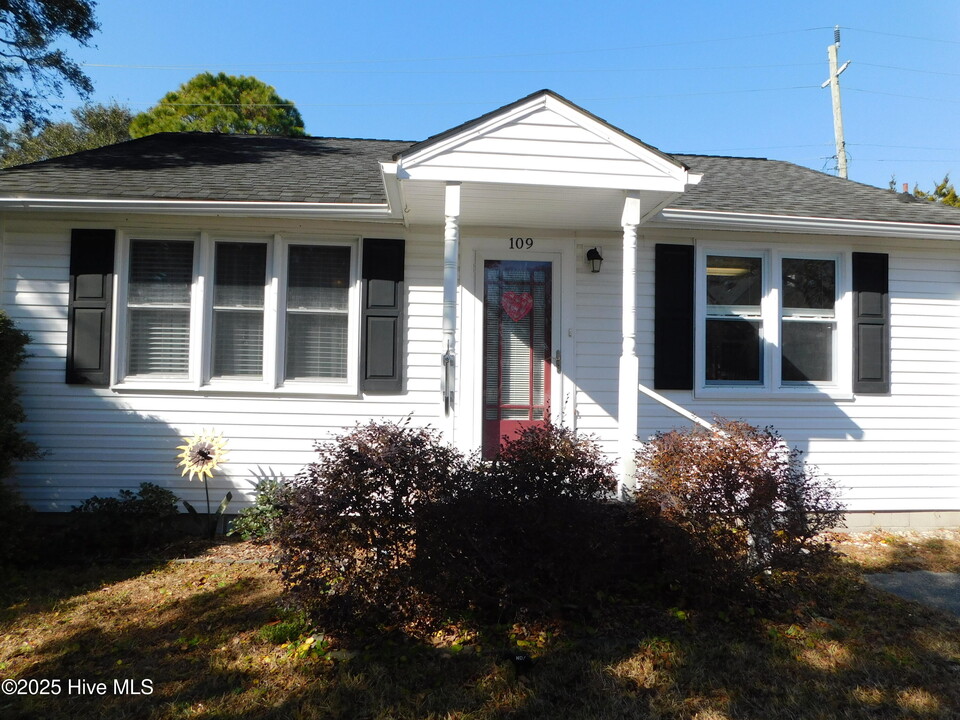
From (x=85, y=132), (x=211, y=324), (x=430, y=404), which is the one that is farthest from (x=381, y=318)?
(x=85, y=132)

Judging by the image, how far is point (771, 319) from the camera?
6270 millimetres

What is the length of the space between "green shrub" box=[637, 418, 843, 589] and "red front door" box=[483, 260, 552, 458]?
238cm

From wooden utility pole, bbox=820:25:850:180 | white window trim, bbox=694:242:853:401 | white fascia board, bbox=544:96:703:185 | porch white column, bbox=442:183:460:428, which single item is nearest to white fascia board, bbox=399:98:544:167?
white fascia board, bbox=544:96:703:185

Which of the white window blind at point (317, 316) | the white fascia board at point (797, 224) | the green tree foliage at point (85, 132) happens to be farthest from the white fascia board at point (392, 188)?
the green tree foliage at point (85, 132)

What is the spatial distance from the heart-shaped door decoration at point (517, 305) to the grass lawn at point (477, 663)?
304cm

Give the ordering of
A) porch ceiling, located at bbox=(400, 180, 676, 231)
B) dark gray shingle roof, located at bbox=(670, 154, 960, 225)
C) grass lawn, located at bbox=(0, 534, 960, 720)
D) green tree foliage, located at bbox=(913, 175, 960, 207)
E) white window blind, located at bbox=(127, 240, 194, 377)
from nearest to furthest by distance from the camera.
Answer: grass lawn, located at bbox=(0, 534, 960, 720)
porch ceiling, located at bbox=(400, 180, 676, 231)
white window blind, located at bbox=(127, 240, 194, 377)
dark gray shingle roof, located at bbox=(670, 154, 960, 225)
green tree foliage, located at bbox=(913, 175, 960, 207)

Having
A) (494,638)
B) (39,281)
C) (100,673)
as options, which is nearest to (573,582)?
(494,638)

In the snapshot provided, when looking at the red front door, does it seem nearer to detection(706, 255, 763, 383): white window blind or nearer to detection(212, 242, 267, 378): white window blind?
detection(706, 255, 763, 383): white window blind

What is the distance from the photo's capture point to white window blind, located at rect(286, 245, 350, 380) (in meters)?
5.93

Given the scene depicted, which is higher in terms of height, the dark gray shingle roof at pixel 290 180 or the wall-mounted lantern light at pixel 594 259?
the dark gray shingle roof at pixel 290 180

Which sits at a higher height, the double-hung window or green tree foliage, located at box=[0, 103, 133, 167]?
green tree foliage, located at box=[0, 103, 133, 167]

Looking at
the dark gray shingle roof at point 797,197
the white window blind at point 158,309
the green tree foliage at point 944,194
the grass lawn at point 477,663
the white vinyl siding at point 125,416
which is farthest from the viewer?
the green tree foliage at point 944,194

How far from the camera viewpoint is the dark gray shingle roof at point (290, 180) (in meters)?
5.73

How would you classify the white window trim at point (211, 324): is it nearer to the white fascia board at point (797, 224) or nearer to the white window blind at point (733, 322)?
the white fascia board at point (797, 224)
